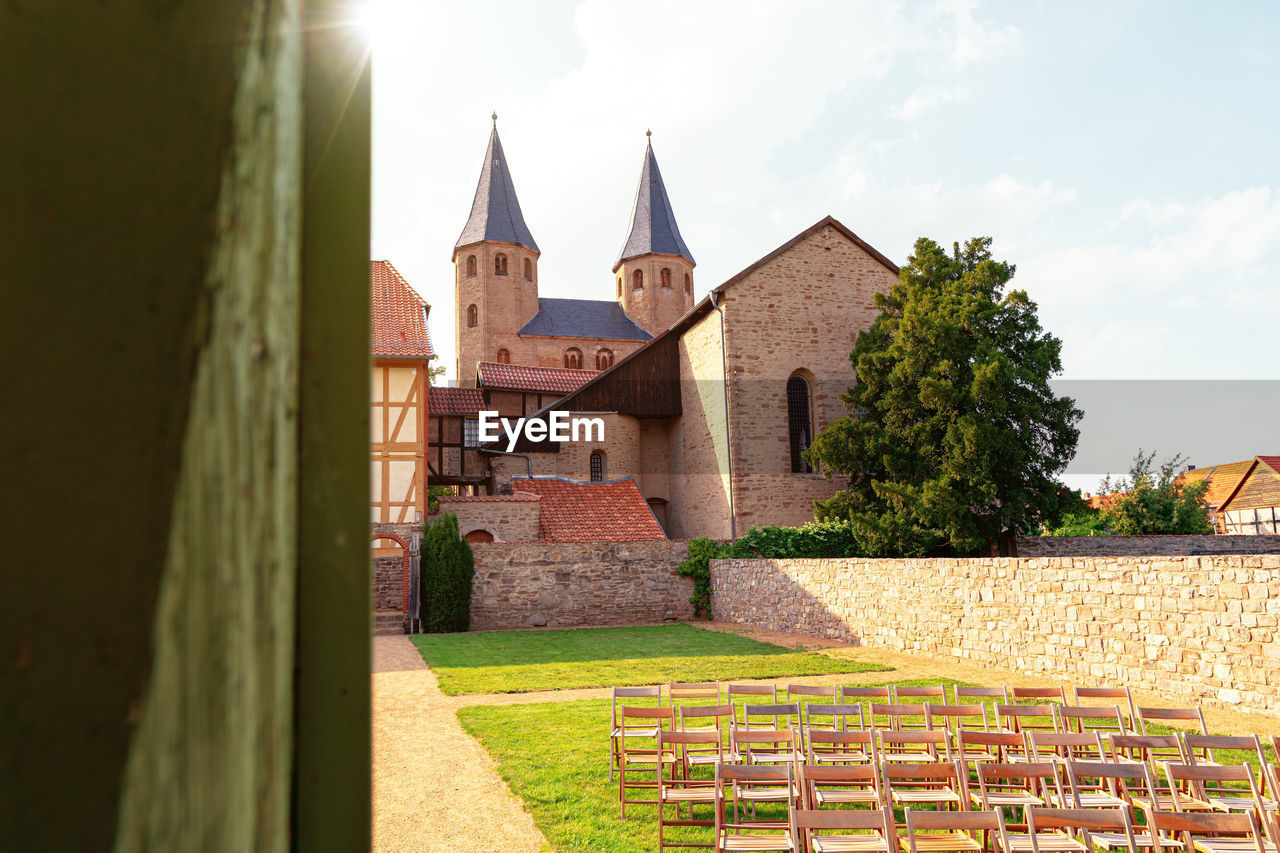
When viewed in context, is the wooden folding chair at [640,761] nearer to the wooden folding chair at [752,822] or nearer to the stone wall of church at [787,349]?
the wooden folding chair at [752,822]

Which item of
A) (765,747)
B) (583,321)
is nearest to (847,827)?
(765,747)

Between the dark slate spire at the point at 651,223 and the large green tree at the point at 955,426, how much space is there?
102 feet

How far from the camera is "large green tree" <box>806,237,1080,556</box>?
19.0m

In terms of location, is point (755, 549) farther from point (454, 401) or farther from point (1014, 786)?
point (454, 401)

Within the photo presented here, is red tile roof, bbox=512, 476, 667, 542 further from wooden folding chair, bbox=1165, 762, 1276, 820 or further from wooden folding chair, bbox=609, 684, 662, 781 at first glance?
wooden folding chair, bbox=1165, 762, 1276, 820

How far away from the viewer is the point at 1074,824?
3.67 metres

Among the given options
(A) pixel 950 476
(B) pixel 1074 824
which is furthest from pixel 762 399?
(B) pixel 1074 824

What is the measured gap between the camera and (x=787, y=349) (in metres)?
24.6

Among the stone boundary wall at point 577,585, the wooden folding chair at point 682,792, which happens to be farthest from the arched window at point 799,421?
the wooden folding chair at point 682,792

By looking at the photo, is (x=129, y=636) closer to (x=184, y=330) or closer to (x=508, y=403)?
(x=184, y=330)

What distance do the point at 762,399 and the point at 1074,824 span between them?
20.7 m

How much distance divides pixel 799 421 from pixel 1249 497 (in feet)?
90.0

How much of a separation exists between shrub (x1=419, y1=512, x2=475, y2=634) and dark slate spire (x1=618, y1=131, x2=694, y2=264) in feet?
118

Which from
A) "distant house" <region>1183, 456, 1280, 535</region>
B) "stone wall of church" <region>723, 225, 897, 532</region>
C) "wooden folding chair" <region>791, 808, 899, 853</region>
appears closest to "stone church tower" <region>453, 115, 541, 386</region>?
"stone wall of church" <region>723, 225, 897, 532</region>
